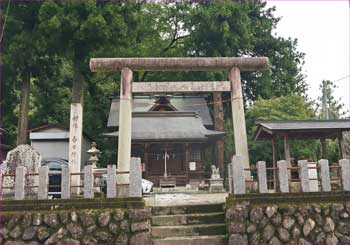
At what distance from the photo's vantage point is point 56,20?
51.6 feet

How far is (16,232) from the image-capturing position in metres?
6.83

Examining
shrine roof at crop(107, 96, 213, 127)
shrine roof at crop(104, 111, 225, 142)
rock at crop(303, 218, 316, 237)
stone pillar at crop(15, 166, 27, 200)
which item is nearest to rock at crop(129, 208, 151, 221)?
stone pillar at crop(15, 166, 27, 200)

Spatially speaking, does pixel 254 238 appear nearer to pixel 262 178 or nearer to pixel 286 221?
pixel 286 221

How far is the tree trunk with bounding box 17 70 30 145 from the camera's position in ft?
57.0

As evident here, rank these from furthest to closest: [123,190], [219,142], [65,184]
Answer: [219,142] → [123,190] → [65,184]

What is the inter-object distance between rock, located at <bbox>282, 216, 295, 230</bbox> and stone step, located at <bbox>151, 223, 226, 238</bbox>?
1340 millimetres

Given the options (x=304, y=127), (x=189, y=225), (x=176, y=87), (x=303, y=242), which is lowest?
(x=303, y=242)

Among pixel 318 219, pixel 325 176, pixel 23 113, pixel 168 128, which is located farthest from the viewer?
pixel 168 128

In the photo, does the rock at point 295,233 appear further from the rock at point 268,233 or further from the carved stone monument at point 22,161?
the carved stone monument at point 22,161

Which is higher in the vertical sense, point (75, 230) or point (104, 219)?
point (104, 219)

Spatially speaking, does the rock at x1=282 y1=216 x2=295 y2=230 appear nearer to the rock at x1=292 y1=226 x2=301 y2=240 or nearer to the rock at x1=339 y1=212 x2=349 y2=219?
the rock at x1=292 y1=226 x2=301 y2=240

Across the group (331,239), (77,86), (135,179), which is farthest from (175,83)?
(77,86)

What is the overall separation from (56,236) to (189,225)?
2.93m

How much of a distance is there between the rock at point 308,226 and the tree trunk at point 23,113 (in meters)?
15.0
